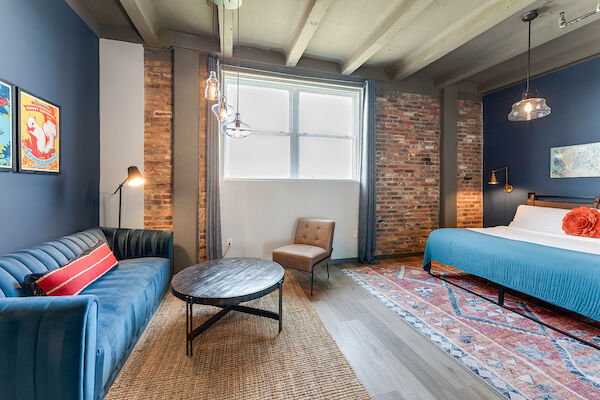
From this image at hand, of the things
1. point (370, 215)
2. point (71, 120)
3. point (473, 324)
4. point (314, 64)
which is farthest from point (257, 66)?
→ point (473, 324)

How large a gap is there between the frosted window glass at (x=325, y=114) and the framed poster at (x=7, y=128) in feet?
9.97

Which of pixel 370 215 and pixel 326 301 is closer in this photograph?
pixel 326 301

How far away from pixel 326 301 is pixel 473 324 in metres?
1.33

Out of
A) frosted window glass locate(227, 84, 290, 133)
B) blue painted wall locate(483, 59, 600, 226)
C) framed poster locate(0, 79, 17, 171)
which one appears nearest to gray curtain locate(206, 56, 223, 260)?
frosted window glass locate(227, 84, 290, 133)

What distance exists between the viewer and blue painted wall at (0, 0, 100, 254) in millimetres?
1918

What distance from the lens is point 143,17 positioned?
2.71 metres

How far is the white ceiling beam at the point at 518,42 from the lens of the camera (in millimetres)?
2833

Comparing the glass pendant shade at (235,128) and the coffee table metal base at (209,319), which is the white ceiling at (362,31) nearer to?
the glass pendant shade at (235,128)

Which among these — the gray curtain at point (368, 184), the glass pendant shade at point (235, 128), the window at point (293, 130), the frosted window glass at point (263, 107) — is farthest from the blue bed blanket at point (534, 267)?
the frosted window glass at point (263, 107)

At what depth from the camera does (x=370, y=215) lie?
162 inches

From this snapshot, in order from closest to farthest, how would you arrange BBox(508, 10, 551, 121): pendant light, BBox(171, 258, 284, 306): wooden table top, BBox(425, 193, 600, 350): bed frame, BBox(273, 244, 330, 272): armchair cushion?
BBox(171, 258, 284, 306): wooden table top
BBox(425, 193, 600, 350): bed frame
BBox(508, 10, 551, 121): pendant light
BBox(273, 244, 330, 272): armchair cushion

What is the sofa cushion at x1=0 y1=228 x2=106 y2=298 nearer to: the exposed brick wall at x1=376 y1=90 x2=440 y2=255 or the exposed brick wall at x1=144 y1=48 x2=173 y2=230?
the exposed brick wall at x1=144 y1=48 x2=173 y2=230

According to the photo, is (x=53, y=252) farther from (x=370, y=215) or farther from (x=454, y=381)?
(x=370, y=215)

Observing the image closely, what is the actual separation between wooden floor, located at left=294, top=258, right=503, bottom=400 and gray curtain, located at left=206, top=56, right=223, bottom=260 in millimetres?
1541
